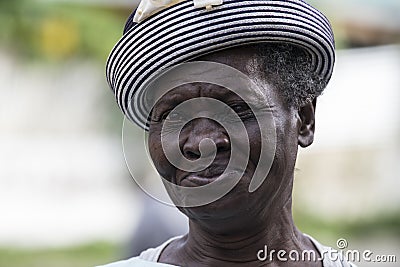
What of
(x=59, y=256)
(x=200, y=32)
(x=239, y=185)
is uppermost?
(x=200, y=32)

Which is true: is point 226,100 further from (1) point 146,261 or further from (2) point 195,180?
(1) point 146,261

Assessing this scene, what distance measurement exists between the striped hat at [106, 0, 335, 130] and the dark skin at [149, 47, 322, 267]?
0.19 feet

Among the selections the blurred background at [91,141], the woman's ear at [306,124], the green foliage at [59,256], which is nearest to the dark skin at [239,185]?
the woman's ear at [306,124]

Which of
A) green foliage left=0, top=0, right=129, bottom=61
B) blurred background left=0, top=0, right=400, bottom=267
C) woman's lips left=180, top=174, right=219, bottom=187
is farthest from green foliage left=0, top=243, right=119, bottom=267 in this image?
woman's lips left=180, top=174, right=219, bottom=187

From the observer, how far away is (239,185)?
1.88 metres

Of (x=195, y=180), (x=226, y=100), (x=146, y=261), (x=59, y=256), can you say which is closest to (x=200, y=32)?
(x=226, y=100)

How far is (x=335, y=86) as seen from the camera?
29.6 feet

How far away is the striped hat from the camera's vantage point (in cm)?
188

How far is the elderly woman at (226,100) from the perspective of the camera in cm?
188

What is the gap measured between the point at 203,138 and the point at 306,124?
1.14ft

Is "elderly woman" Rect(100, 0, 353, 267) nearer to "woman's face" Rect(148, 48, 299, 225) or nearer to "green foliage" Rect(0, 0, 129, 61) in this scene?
"woman's face" Rect(148, 48, 299, 225)

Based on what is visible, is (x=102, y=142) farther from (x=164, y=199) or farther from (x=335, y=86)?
(x=164, y=199)

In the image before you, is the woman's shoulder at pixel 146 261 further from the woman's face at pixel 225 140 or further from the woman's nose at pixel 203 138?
the woman's nose at pixel 203 138

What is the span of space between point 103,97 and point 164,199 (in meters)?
6.88
